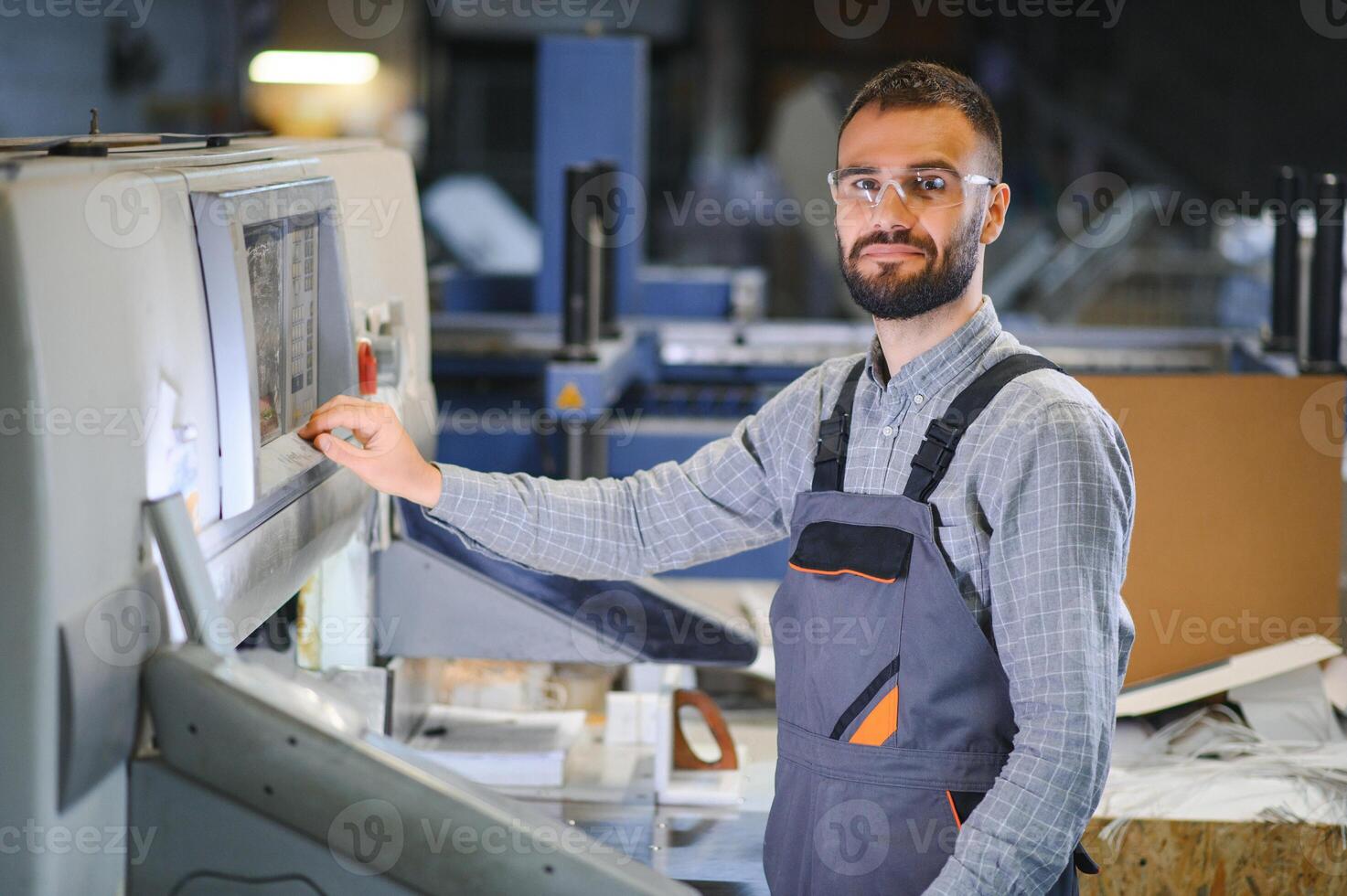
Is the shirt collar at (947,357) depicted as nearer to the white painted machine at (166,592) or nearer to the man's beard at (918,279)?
the man's beard at (918,279)

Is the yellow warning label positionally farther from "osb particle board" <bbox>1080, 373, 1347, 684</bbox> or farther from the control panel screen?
the control panel screen

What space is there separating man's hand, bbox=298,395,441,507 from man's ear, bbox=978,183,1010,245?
710 mm

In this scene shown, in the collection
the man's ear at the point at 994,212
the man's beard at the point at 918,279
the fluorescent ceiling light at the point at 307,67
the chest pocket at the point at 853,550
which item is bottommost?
the chest pocket at the point at 853,550

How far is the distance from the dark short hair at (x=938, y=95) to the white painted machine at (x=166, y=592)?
0.66 m

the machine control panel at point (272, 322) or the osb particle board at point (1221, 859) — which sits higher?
the machine control panel at point (272, 322)

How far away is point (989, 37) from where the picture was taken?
600 inches

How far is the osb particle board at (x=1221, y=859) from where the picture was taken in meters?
2.07

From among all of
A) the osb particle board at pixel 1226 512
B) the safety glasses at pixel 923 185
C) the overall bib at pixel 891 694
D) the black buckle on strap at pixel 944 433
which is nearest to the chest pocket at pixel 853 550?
the overall bib at pixel 891 694

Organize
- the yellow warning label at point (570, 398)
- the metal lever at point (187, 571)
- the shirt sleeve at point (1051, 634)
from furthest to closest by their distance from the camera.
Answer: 1. the yellow warning label at point (570, 398)
2. the shirt sleeve at point (1051, 634)
3. the metal lever at point (187, 571)

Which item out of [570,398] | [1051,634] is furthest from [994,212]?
[570,398]

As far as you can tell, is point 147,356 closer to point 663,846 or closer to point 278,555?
point 278,555

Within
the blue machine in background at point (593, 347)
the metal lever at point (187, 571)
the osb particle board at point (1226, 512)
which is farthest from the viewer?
the blue machine in background at point (593, 347)

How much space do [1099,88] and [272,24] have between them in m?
8.02

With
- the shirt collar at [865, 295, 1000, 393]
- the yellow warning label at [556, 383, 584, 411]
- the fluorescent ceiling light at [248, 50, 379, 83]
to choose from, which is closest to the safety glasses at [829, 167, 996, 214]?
the shirt collar at [865, 295, 1000, 393]
